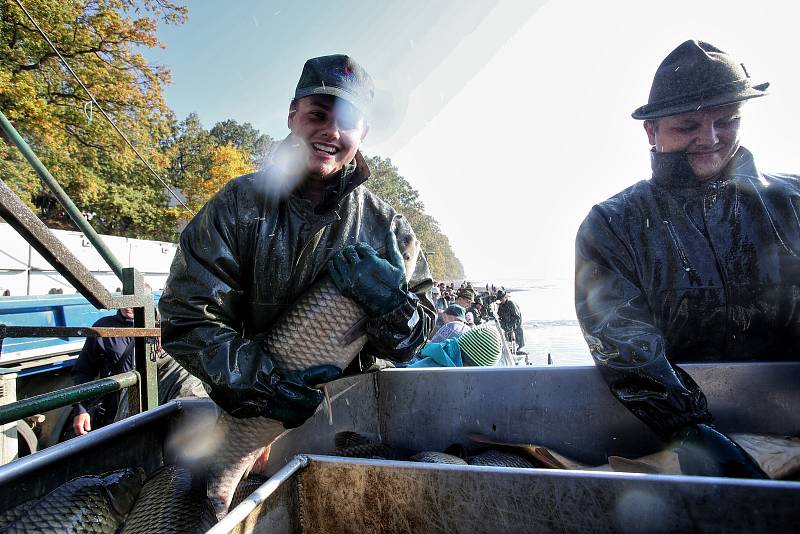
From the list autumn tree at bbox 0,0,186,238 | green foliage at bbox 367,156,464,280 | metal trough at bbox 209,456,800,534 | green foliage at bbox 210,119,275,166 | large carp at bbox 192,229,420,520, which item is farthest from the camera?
green foliage at bbox 367,156,464,280

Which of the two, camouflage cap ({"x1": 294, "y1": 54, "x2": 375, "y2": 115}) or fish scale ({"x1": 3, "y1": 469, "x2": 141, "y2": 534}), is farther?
camouflage cap ({"x1": 294, "y1": 54, "x2": 375, "y2": 115})

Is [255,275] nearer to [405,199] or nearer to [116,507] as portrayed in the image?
[116,507]

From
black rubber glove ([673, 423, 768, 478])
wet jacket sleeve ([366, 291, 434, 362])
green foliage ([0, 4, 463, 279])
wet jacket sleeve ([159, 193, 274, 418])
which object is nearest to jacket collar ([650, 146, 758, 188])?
black rubber glove ([673, 423, 768, 478])

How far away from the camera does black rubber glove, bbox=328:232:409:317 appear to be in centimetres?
186

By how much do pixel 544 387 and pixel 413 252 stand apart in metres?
0.93

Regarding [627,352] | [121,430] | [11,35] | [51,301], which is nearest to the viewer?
[121,430]

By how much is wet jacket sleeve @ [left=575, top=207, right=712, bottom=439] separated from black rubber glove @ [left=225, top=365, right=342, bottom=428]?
49.4 inches

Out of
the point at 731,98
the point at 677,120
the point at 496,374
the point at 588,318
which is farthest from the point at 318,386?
the point at 731,98

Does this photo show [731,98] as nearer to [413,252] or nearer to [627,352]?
[627,352]

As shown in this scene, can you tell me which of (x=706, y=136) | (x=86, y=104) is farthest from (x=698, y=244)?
(x=86, y=104)

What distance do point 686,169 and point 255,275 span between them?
2135 mm

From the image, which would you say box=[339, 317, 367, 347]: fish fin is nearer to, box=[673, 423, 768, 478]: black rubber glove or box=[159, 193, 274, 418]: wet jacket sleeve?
box=[159, 193, 274, 418]: wet jacket sleeve

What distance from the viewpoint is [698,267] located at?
2.05 metres

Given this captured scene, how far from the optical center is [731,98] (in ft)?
6.41
